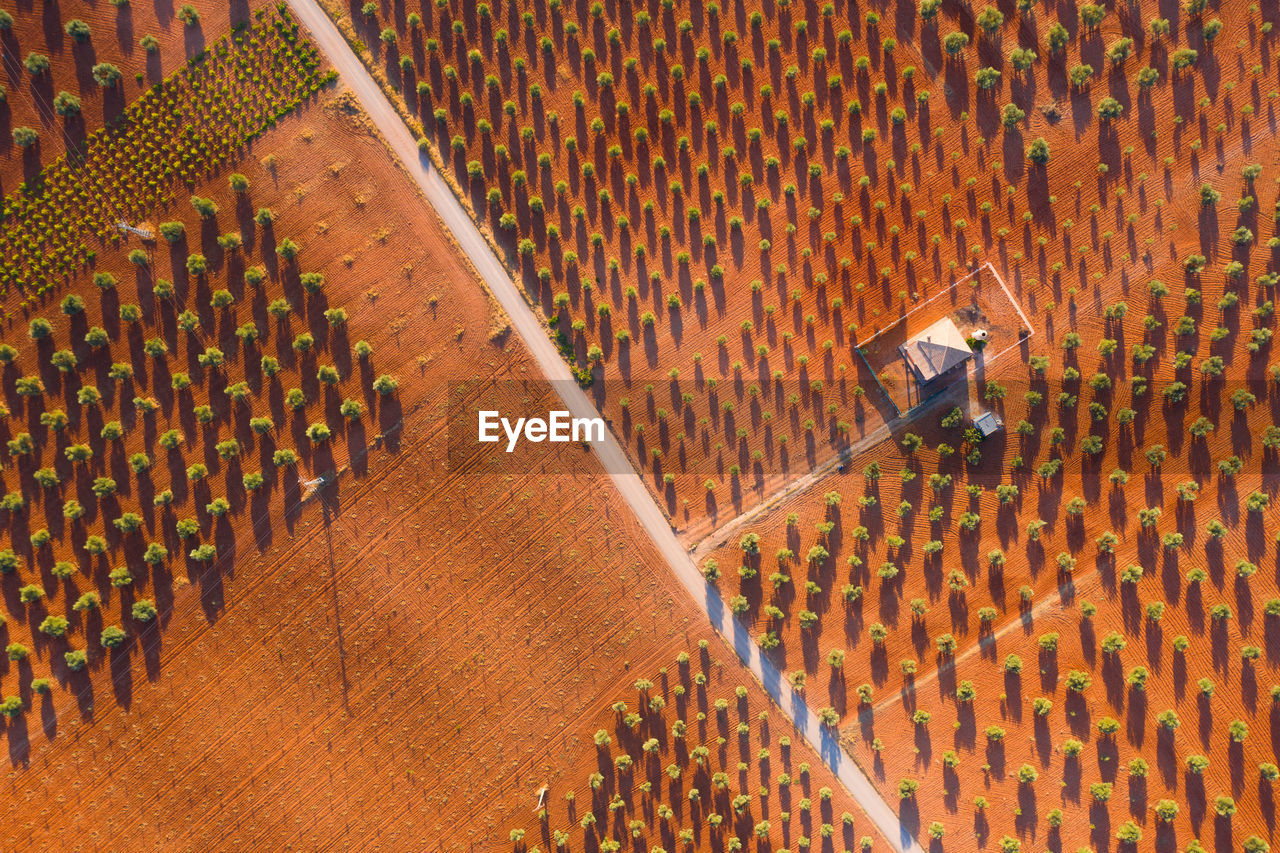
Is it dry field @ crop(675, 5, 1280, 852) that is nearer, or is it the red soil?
dry field @ crop(675, 5, 1280, 852)

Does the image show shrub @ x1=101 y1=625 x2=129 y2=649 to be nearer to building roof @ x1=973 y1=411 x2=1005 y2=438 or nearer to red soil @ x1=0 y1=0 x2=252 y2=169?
red soil @ x1=0 y1=0 x2=252 y2=169

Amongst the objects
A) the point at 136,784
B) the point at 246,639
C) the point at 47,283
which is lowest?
the point at 136,784

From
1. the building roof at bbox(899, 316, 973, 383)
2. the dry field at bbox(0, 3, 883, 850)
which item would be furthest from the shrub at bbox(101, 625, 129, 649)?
the building roof at bbox(899, 316, 973, 383)

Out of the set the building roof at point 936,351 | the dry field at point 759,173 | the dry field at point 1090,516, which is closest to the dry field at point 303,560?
the dry field at point 759,173

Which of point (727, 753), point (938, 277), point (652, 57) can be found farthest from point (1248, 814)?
point (652, 57)

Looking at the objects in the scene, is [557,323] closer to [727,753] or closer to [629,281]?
[629,281]

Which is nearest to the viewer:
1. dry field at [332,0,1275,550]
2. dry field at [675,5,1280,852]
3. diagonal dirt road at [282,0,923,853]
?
dry field at [675,5,1280,852]
